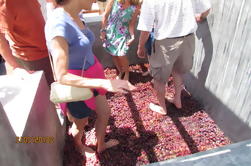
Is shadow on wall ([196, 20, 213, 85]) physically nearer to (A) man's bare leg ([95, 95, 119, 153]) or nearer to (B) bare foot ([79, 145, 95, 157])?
(A) man's bare leg ([95, 95, 119, 153])

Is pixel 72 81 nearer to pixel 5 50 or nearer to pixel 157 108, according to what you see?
pixel 5 50

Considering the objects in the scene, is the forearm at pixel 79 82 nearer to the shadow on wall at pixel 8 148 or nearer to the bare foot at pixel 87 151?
the shadow on wall at pixel 8 148

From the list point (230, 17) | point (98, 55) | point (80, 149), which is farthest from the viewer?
point (98, 55)

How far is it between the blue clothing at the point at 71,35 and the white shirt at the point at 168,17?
0.84 meters

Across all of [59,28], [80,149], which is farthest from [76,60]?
[80,149]

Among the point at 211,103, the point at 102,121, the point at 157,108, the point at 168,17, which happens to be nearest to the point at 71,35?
the point at 102,121

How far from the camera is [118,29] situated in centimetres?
370

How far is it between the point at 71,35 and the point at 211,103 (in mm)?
2492

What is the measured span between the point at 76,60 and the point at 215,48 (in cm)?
202

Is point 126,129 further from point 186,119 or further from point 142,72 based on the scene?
point 142,72

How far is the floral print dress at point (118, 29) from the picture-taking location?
11.5ft

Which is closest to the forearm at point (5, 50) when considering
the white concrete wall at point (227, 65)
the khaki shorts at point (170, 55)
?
the khaki shorts at point (170, 55)

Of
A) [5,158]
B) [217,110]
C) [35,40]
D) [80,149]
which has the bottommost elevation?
[80,149]

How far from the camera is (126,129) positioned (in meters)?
3.26
